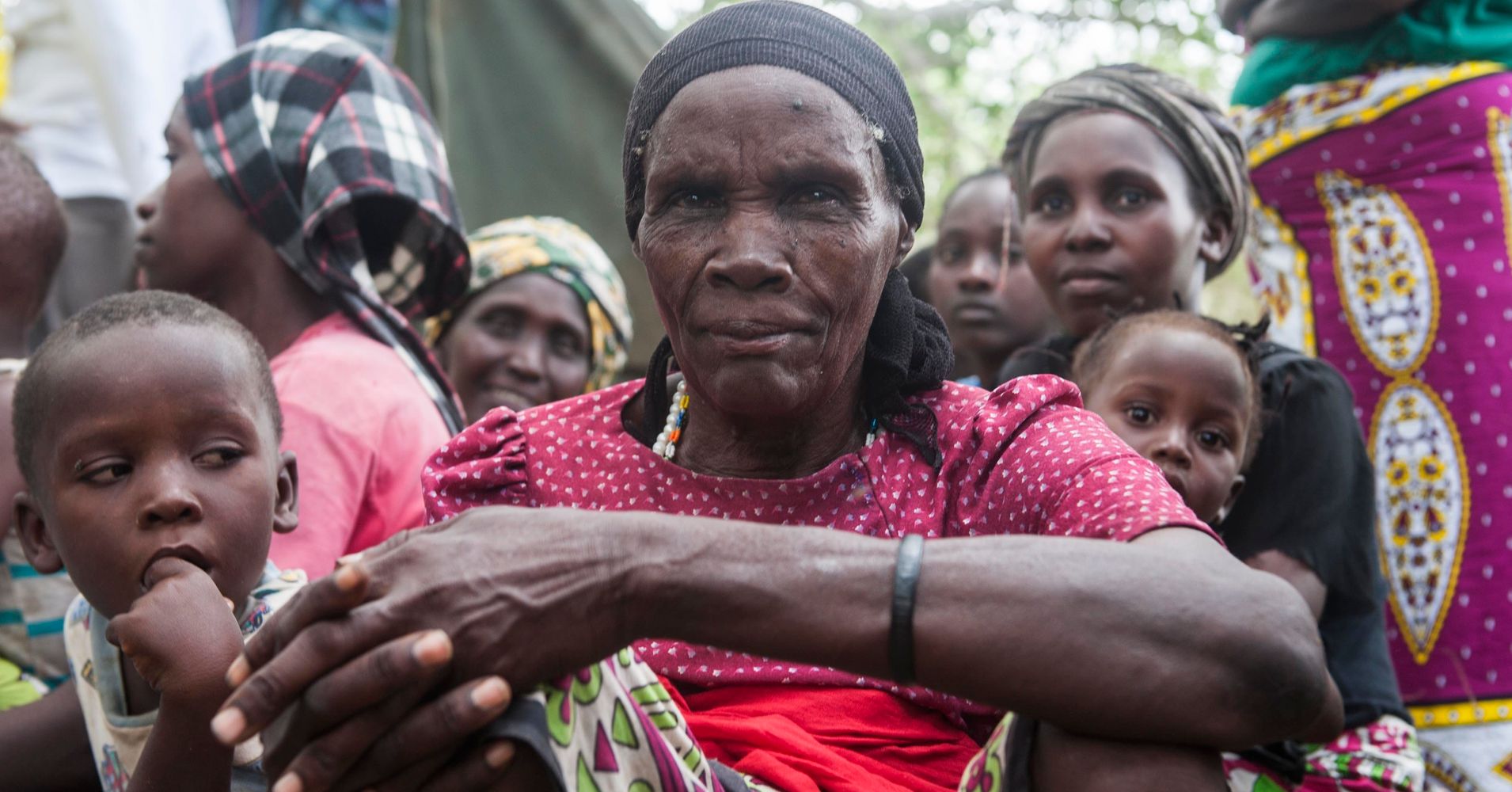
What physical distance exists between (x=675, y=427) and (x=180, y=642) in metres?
0.94

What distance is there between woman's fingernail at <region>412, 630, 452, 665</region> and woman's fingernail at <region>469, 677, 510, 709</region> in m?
0.06

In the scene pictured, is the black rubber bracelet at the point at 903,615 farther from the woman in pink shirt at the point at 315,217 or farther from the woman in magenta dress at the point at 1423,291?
the woman in magenta dress at the point at 1423,291

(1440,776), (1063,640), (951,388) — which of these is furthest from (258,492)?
(1440,776)

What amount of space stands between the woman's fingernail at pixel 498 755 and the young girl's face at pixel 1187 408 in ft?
5.92

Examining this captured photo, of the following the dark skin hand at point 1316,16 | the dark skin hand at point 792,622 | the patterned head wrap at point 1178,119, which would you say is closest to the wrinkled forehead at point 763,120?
the dark skin hand at point 792,622

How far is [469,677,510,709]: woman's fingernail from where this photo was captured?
1.75 m

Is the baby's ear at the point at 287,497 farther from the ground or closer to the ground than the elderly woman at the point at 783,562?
closer to the ground

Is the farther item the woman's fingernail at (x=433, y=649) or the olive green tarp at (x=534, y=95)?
the olive green tarp at (x=534, y=95)

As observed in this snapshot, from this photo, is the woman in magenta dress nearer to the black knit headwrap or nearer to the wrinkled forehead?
the black knit headwrap

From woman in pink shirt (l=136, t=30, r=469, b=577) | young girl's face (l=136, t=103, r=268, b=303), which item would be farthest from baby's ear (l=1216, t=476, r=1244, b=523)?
young girl's face (l=136, t=103, r=268, b=303)

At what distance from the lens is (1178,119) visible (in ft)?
12.5

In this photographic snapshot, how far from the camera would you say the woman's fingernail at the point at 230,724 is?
5.83 ft

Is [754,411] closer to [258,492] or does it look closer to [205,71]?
[258,492]

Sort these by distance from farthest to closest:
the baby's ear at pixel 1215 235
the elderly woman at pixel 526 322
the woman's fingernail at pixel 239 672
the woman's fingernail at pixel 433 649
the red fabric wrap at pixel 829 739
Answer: the elderly woman at pixel 526 322, the baby's ear at pixel 1215 235, the red fabric wrap at pixel 829 739, the woman's fingernail at pixel 239 672, the woman's fingernail at pixel 433 649
